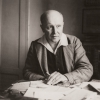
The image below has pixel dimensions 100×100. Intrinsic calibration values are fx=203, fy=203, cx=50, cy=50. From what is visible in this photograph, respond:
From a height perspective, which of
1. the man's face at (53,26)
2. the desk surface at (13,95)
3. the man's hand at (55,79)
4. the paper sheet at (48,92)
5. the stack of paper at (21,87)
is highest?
the man's face at (53,26)

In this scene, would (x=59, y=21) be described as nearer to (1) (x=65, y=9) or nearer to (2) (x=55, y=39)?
(2) (x=55, y=39)

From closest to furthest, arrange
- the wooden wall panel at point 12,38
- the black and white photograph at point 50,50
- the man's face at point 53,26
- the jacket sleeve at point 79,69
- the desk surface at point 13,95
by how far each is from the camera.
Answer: the desk surface at point 13,95 → the black and white photograph at point 50,50 → the jacket sleeve at point 79,69 → the man's face at point 53,26 → the wooden wall panel at point 12,38

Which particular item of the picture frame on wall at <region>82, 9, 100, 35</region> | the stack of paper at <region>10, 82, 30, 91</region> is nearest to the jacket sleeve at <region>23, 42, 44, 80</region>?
the stack of paper at <region>10, 82, 30, 91</region>

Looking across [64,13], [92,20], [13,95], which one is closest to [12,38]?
[64,13]

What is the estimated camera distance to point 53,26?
1871mm

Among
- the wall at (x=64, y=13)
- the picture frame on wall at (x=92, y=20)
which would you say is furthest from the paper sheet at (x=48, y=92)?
the wall at (x=64, y=13)

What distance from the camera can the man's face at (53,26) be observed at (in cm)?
186

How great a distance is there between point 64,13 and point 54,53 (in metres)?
1.34

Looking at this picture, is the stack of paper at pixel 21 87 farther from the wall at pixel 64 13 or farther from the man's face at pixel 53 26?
the wall at pixel 64 13

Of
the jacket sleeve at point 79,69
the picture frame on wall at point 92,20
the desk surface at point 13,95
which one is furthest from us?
the picture frame on wall at point 92,20

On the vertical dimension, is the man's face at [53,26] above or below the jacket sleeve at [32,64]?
above

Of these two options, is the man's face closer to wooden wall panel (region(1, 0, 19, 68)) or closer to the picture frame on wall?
the picture frame on wall

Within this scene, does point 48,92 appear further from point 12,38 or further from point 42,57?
point 12,38

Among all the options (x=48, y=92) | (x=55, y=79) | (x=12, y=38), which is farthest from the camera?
(x=12, y=38)
